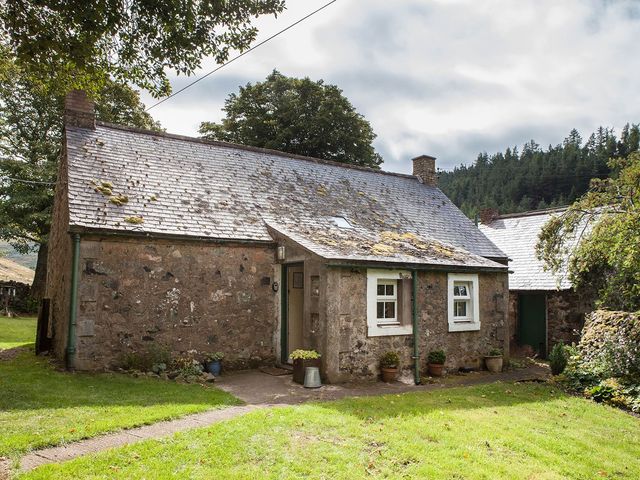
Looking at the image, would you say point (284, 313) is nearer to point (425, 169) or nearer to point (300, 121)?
point (425, 169)

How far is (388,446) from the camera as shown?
6.64 m

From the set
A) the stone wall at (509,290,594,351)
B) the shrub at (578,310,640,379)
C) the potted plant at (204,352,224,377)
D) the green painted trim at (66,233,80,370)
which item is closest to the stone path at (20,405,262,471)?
the potted plant at (204,352,224,377)

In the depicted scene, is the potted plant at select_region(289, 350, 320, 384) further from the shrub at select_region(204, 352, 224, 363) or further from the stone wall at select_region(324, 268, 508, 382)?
the shrub at select_region(204, 352, 224, 363)

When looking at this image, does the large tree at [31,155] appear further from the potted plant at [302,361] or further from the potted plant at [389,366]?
the potted plant at [389,366]

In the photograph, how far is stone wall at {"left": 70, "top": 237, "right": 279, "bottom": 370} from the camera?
11.0 meters

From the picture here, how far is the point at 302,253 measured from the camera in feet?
39.7

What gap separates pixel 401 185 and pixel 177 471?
17102mm

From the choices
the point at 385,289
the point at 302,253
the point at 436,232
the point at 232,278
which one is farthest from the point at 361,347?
the point at 436,232

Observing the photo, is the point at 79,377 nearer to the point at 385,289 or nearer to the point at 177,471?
the point at 177,471

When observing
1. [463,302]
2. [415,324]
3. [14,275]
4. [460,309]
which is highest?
[14,275]

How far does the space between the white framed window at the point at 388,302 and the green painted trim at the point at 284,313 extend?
264cm

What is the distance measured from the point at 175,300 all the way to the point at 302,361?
3.62 meters

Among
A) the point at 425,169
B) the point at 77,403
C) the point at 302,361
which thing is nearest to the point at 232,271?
the point at 302,361

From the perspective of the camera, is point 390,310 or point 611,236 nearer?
point 611,236
